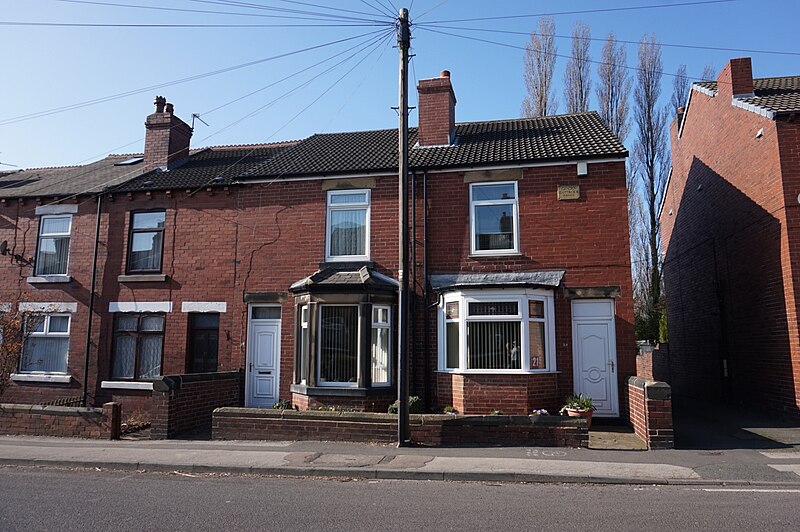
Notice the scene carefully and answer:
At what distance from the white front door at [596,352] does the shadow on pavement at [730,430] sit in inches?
58.6

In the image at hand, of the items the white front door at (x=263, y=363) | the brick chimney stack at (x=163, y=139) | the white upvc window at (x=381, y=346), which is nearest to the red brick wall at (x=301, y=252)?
the white front door at (x=263, y=363)

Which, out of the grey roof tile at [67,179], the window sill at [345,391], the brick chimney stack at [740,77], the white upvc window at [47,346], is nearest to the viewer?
the window sill at [345,391]

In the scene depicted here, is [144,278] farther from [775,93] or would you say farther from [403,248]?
[775,93]

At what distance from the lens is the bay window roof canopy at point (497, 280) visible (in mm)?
12430

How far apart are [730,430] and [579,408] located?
3.11 meters

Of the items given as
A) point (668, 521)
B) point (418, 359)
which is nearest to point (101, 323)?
point (418, 359)

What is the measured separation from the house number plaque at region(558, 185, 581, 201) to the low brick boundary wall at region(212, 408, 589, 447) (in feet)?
17.5

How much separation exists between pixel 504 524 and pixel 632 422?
6.71 m

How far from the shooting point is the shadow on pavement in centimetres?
1020

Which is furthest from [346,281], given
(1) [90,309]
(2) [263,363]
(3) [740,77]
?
(3) [740,77]

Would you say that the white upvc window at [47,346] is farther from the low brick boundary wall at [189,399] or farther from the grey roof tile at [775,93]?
the grey roof tile at [775,93]

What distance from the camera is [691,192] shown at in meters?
19.9

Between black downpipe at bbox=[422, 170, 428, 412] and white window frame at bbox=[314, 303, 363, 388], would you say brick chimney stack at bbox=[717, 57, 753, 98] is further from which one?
white window frame at bbox=[314, 303, 363, 388]

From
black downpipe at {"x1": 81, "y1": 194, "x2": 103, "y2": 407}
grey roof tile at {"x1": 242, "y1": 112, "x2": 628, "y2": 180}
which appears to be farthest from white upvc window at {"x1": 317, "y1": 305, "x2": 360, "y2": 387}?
black downpipe at {"x1": 81, "y1": 194, "x2": 103, "y2": 407}
